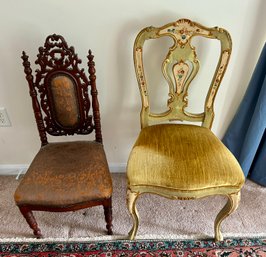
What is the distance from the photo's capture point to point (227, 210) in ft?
3.53

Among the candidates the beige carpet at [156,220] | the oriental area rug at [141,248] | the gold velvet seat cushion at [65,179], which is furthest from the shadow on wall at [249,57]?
the gold velvet seat cushion at [65,179]

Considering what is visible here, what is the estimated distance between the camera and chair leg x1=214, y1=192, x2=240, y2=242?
993 mm

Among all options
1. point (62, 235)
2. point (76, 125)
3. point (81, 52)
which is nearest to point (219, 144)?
point (76, 125)

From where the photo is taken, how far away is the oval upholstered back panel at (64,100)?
1076 mm

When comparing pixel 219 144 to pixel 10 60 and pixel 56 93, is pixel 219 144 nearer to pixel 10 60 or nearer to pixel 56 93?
pixel 56 93

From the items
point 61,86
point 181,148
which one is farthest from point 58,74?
point 181,148

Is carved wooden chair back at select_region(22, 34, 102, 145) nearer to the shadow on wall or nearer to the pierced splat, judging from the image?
the pierced splat

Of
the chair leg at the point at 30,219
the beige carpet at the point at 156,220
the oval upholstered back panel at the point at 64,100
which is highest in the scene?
the oval upholstered back panel at the point at 64,100

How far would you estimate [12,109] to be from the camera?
137 centimetres

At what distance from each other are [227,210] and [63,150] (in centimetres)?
86

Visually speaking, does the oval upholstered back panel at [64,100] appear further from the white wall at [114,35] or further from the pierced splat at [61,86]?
the white wall at [114,35]

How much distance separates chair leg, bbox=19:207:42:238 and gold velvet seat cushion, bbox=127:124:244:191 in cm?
51

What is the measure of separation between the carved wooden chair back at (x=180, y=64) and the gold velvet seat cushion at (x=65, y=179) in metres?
0.36

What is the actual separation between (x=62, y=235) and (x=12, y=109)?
789mm
